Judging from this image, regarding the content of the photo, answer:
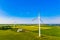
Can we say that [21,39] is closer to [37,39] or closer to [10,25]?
[37,39]

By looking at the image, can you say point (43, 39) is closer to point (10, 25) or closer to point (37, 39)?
point (37, 39)

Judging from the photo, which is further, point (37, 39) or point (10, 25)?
point (10, 25)

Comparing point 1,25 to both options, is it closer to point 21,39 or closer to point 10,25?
point 10,25

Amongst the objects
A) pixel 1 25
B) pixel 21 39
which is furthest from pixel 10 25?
pixel 21 39

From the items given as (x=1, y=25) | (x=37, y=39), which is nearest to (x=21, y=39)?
(x=37, y=39)

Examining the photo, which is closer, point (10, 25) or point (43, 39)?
point (43, 39)

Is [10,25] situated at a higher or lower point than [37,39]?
higher

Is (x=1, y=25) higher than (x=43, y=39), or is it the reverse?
(x=1, y=25)
